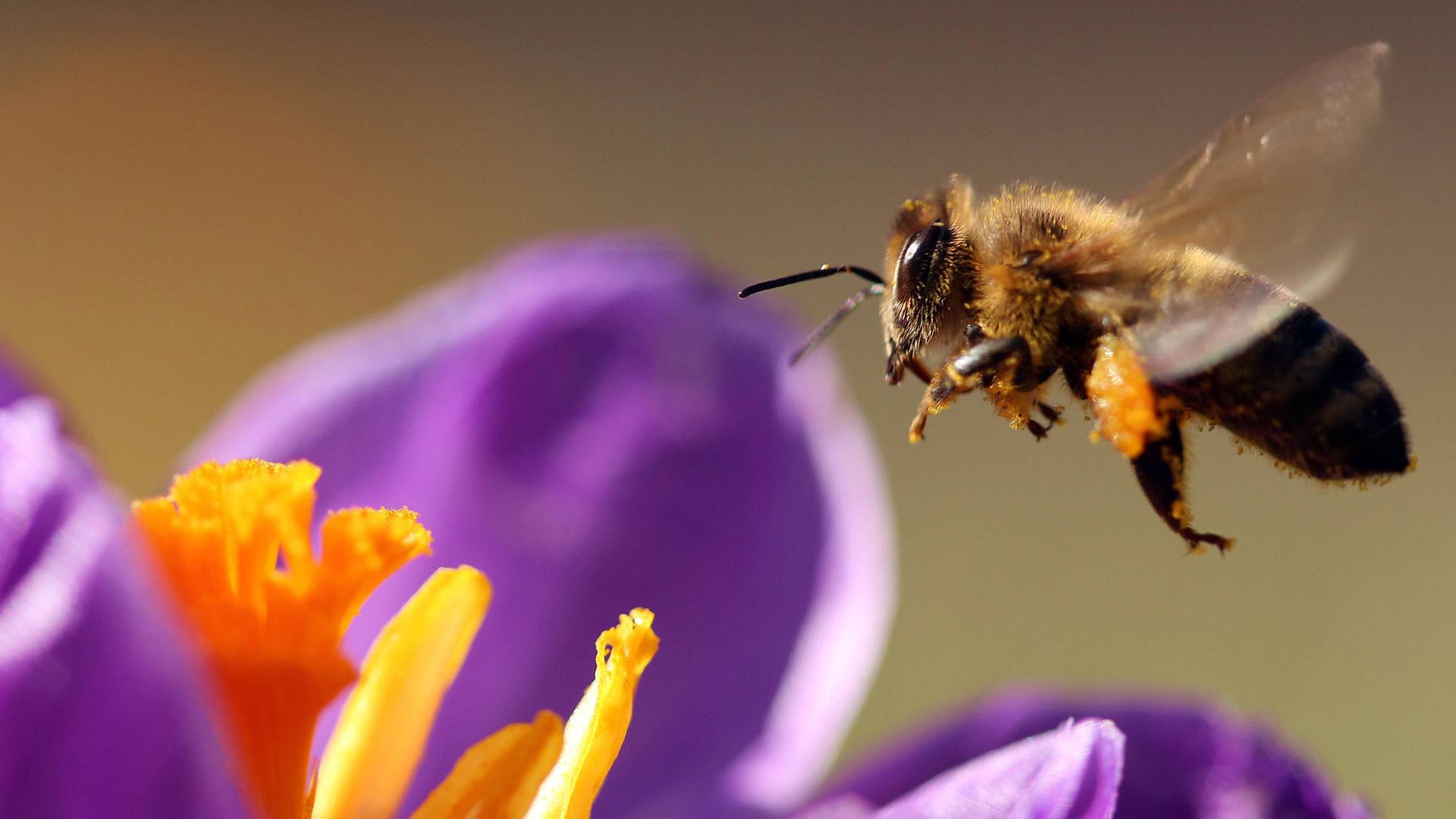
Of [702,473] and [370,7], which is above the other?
[370,7]

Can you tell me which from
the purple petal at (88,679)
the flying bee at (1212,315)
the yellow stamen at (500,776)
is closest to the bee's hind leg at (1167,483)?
the flying bee at (1212,315)

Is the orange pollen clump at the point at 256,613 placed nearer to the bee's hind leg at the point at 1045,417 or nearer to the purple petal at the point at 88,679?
the purple petal at the point at 88,679

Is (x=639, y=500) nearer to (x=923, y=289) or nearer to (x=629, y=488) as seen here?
(x=629, y=488)

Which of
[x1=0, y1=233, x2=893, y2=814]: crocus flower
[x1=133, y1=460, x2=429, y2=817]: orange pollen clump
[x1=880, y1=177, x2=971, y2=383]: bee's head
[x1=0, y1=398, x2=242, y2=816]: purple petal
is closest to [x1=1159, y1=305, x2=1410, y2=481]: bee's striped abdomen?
[x1=880, y1=177, x2=971, y2=383]: bee's head

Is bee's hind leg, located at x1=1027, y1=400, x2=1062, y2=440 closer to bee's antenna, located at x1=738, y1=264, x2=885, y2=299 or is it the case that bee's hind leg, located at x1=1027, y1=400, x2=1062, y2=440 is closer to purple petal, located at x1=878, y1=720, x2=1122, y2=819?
bee's antenna, located at x1=738, y1=264, x2=885, y2=299

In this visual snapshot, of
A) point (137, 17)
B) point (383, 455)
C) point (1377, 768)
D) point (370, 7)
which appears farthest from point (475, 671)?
point (370, 7)

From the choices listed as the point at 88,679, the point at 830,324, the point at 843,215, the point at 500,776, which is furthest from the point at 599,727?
the point at 843,215

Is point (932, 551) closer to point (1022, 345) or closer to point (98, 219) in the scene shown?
point (98, 219)
